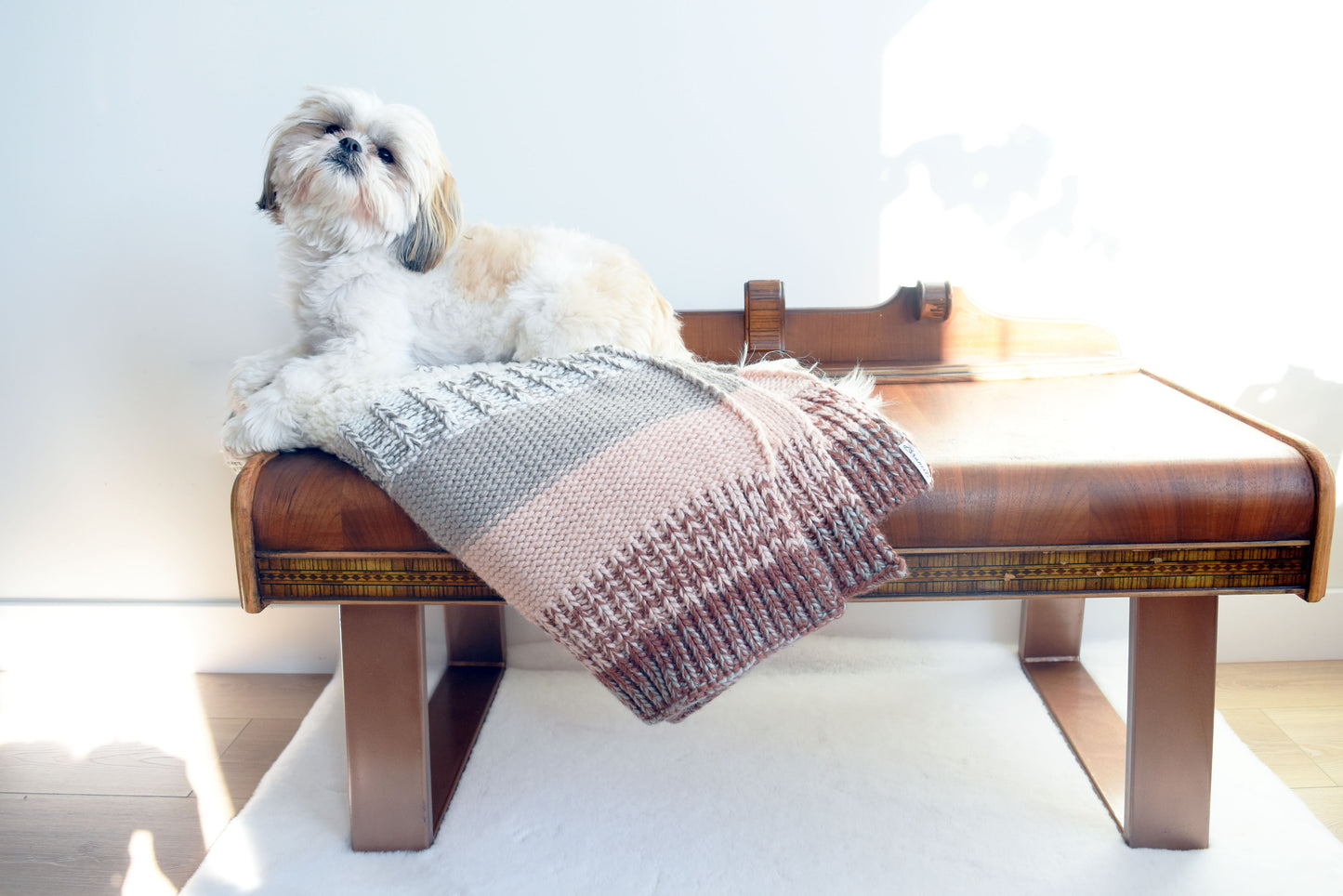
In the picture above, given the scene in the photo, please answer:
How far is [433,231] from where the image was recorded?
3.33ft

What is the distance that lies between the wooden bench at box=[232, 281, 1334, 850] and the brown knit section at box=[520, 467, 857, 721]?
5.1 inches

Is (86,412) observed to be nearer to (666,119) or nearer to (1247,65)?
(666,119)

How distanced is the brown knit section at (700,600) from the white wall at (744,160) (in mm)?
678

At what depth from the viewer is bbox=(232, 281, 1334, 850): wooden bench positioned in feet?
2.92

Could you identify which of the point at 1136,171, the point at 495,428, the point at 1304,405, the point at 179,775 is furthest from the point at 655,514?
the point at 1304,405

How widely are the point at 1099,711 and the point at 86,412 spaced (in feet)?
5.46

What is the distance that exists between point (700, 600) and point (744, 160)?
817 millimetres

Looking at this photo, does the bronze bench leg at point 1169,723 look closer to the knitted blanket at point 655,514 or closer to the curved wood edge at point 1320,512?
the curved wood edge at point 1320,512

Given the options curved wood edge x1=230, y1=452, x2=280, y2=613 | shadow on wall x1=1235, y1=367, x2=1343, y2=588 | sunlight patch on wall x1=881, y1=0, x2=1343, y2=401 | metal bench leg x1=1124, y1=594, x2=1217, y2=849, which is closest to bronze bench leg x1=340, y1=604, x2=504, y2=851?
curved wood edge x1=230, y1=452, x2=280, y2=613

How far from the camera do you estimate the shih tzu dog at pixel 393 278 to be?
0.95 meters

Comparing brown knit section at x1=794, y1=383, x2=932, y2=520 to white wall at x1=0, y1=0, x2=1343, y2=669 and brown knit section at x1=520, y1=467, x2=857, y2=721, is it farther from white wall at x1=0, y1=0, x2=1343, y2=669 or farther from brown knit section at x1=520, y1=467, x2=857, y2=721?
white wall at x1=0, y1=0, x2=1343, y2=669

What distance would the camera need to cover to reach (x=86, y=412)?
4.94ft

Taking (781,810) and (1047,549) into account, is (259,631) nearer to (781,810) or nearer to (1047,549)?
(781,810)

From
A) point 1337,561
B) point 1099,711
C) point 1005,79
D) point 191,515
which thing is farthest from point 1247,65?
point 191,515
